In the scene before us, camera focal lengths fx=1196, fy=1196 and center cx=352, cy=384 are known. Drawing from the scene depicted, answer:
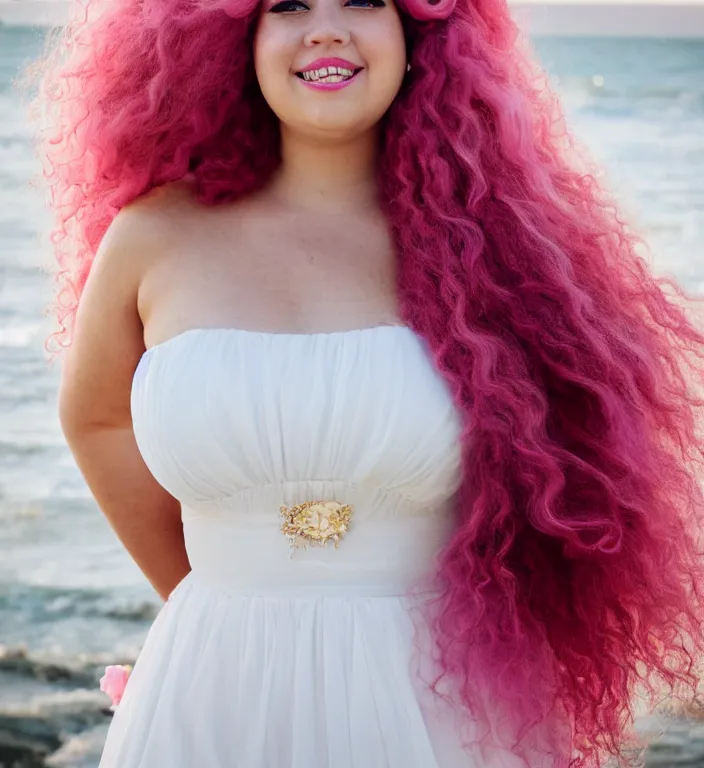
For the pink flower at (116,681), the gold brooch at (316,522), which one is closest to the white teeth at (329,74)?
the gold brooch at (316,522)

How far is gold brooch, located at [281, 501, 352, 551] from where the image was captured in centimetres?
183

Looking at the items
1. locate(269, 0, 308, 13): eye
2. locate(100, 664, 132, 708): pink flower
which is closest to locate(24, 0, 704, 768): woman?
locate(269, 0, 308, 13): eye

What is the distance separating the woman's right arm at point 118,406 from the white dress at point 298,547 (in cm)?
18

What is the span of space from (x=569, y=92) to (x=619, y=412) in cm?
1820

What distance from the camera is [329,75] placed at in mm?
1918

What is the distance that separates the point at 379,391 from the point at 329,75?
0.53 meters

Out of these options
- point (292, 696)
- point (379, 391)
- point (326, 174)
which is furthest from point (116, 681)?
point (326, 174)

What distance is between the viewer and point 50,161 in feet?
7.39

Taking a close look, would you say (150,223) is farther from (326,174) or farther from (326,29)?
(326,29)

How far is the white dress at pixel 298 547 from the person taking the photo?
1.78 m

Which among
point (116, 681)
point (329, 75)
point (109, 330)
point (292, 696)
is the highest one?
point (329, 75)

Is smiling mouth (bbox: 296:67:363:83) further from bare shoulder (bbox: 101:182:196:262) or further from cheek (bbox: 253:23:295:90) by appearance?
bare shoulder (bbox: 101:182:196:262)

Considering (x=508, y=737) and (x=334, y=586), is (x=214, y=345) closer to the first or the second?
(x=334, y=586)

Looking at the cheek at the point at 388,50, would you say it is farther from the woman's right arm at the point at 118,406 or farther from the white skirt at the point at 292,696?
the white skirt at the point at 292,696
